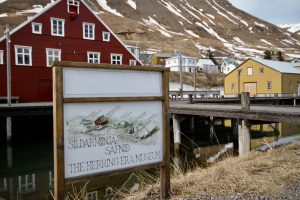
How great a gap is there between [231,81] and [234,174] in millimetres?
48982

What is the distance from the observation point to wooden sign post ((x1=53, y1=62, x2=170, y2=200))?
14.0 feet

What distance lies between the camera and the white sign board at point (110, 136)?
434 cm

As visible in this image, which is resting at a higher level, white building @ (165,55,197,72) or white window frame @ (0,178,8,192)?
white building @ (165,55,197,72)

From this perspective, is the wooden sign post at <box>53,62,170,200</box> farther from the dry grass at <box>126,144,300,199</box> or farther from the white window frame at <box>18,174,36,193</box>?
the white window frame at <box>18,174,36,193</box>

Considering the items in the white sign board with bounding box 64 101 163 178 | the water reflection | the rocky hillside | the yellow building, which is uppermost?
the rocky hillside

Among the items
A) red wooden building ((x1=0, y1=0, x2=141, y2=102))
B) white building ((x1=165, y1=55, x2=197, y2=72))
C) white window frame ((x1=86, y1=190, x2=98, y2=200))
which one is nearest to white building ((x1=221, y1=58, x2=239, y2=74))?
white building ((x1=165, y1=55, x2=197, y2=72))

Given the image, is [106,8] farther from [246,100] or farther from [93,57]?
[246,100]

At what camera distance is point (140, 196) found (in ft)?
18.4

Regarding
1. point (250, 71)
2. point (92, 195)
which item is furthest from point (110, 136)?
point (250, 71)

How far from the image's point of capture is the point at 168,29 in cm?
15662

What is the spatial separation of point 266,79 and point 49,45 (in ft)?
110

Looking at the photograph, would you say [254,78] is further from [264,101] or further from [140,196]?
[140,196]

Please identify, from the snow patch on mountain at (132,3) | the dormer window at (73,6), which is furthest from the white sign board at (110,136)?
the snow patch on mountain at (132,3)

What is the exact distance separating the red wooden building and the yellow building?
23321 mm
